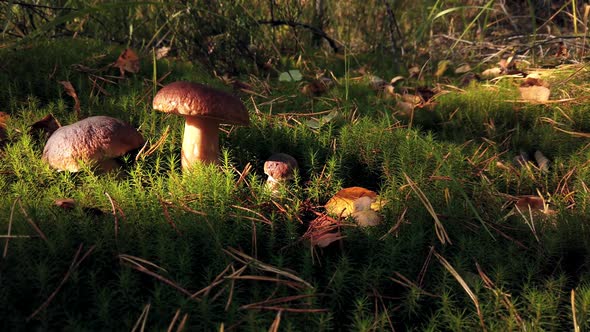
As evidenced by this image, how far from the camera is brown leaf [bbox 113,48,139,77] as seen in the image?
3.46 m

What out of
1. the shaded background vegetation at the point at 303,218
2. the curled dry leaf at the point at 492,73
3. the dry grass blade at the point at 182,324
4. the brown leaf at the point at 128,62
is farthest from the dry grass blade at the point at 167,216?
the curled dry leaf at the point at 492,73

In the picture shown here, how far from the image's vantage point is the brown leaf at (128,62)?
346cm

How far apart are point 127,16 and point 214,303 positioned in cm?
397

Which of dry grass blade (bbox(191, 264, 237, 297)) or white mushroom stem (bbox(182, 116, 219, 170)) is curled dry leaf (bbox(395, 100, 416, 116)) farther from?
dry grass blade (bbox(191, 264, 237, 297))

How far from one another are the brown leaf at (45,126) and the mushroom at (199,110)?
80 centimetres

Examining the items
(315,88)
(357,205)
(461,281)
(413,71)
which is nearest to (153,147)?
(357,205)

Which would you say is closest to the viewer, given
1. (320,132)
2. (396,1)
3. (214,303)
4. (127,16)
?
(214,303)

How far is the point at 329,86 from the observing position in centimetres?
400

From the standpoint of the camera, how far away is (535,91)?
341 cm

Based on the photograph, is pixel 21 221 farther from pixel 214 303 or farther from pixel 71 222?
pixel 214 303

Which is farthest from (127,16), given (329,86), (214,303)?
(214,303)

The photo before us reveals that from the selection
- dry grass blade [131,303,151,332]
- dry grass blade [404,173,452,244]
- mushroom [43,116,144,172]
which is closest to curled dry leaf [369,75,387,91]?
dry grass blade [404,173,452,244]

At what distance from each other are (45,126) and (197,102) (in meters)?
1.08

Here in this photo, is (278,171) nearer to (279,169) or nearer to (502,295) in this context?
(279,169)
